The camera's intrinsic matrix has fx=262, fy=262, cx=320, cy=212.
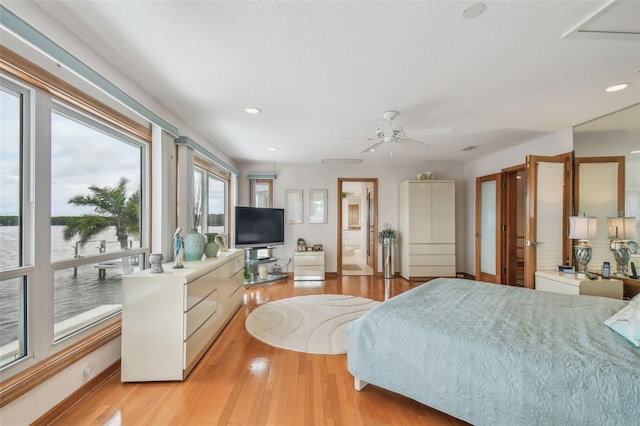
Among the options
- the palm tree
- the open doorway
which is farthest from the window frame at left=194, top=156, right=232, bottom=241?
the open doorway

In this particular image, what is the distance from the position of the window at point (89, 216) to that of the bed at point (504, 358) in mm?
2037

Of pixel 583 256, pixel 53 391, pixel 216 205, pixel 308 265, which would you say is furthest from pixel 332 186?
pixel 53 391

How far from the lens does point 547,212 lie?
332cm

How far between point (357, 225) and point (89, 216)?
392 inches

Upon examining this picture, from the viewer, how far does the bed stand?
3.97ft

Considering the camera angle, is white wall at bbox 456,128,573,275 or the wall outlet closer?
the wall outlet

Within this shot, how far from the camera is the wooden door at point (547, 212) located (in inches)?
129

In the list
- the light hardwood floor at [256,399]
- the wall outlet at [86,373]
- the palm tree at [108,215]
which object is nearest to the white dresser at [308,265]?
the light hardwood floor at [256,399]

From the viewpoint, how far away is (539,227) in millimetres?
3295

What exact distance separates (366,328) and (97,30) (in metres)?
2.59

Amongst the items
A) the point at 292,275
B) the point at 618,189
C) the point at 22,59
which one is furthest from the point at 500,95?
the point at 292,275

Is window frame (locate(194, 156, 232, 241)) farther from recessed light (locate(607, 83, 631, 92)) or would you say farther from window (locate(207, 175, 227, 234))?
recessed light (locate(607, 83, 631, 92))

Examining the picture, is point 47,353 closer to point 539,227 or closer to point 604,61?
point 604,61

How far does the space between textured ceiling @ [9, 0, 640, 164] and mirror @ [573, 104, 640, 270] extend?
19 cm
